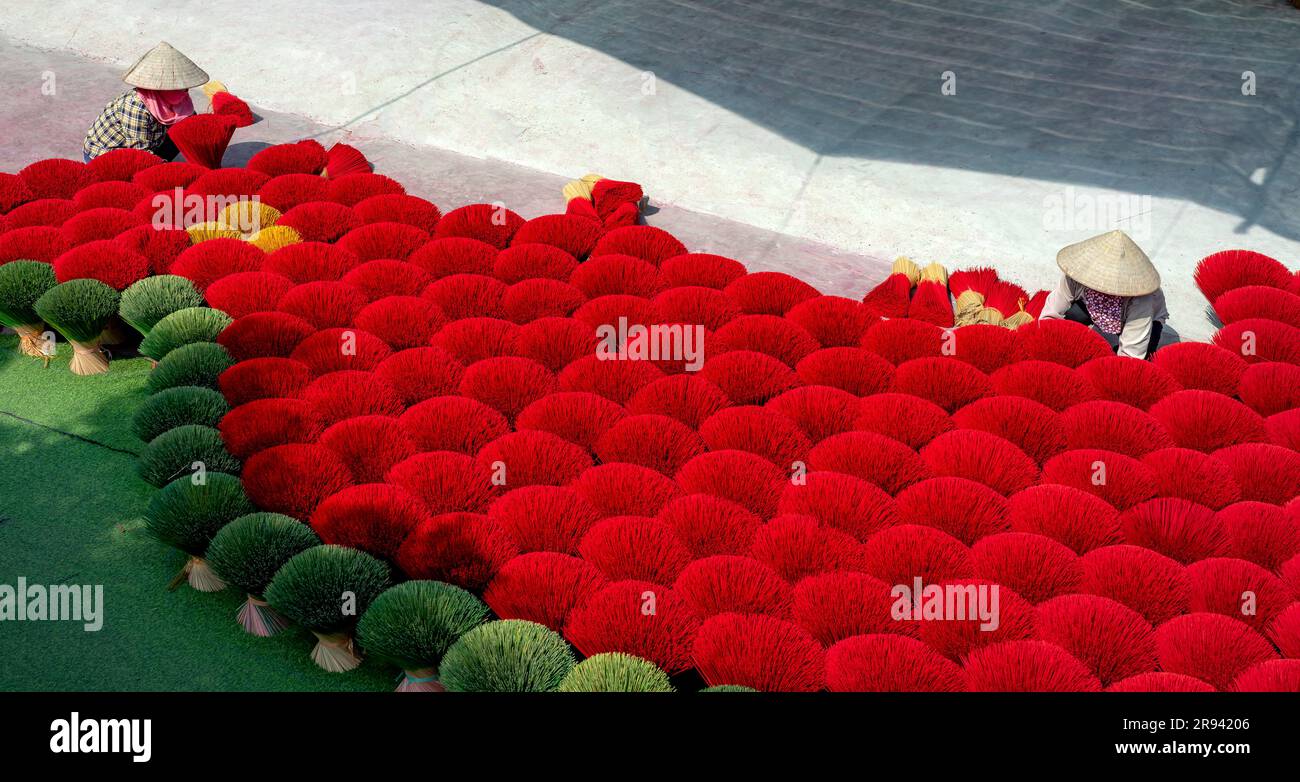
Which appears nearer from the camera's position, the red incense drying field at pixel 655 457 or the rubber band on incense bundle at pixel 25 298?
the red incense drying field at pixel 655 457

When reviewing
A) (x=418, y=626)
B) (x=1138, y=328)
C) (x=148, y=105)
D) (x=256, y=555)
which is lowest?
(x=418, y=626)

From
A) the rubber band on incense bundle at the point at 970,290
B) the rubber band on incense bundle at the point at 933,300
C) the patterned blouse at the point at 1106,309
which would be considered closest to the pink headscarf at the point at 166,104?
the rubber band on incense bundle at the point at 933,300

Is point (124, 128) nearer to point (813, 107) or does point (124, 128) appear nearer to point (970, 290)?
point (813, 107)

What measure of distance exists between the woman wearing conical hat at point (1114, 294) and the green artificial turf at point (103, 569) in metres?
2.83

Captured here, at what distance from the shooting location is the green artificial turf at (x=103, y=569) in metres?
2.79

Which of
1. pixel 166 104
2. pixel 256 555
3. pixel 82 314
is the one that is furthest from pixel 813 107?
pixel 256 555

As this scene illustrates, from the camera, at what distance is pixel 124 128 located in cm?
516

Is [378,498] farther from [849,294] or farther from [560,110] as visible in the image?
[560,110]

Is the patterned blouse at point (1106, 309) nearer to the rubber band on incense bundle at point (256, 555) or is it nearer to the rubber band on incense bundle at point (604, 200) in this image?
the rubber band on incense bundle at point (604, 200)

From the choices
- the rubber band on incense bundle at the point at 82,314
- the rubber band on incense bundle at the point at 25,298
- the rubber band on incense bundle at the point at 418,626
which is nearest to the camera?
the rubber band on incense bundle at the point at 418,626

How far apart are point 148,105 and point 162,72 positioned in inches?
6.6

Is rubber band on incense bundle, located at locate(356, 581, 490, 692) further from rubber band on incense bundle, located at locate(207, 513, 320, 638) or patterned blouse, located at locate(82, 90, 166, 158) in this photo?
patterned blouse, located at locate(82, 90, 166, 158)

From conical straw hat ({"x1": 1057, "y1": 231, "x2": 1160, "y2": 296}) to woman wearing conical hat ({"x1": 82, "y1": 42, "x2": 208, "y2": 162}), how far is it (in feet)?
12.2

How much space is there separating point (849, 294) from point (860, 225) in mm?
631
